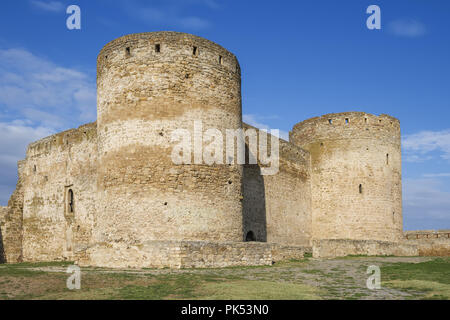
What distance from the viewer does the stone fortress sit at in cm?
1359

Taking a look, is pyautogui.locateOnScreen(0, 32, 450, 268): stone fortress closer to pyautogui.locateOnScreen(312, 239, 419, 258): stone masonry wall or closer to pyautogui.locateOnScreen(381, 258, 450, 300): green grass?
pyautogui.locateOnScreen(312, 239, 419, 258): stone masonry wall

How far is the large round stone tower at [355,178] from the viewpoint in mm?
24375

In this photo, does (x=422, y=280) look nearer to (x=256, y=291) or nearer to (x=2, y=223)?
(x=256, y=291)

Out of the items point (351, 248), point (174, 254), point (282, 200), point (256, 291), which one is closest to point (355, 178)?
point (282, 200)

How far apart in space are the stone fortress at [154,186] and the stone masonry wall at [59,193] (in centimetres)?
5

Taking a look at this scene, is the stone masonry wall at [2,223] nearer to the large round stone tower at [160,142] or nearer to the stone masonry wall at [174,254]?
the large round stone tower at [160,142]

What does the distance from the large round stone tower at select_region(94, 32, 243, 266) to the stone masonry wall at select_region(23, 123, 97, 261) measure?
444 cm

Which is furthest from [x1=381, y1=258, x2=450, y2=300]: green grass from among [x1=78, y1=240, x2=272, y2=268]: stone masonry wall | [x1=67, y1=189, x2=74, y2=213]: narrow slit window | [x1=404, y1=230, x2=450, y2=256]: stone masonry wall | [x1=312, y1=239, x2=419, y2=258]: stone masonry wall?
[x1=67, y1=189, x2=74, y2=213]: narrow slit window

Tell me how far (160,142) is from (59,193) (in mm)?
8366

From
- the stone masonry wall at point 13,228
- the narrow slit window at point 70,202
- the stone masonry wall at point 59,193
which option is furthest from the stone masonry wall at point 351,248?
the stone masonry wall at point 13,228

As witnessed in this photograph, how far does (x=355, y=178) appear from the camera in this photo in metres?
24.7

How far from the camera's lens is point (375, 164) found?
24.8 m
